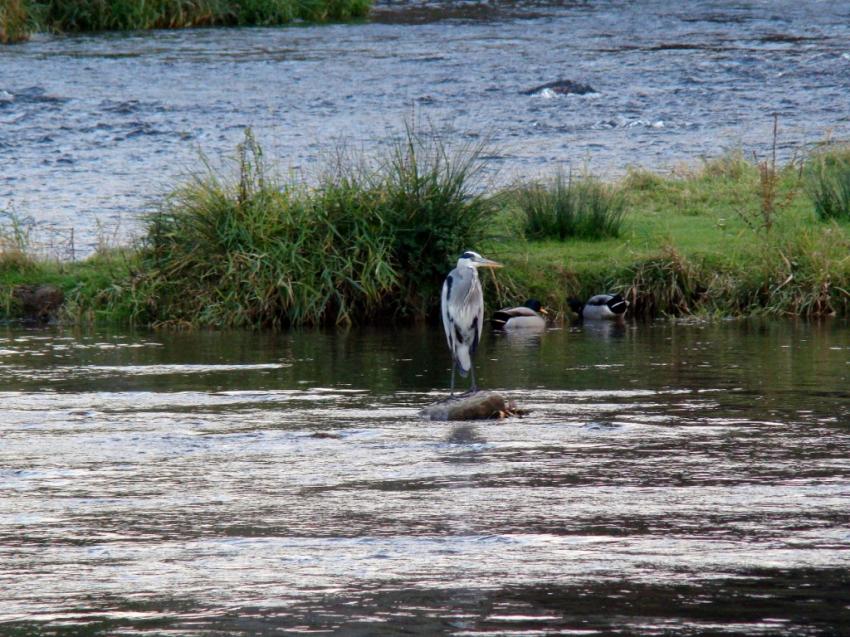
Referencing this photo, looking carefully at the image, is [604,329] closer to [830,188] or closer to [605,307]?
[605,307]

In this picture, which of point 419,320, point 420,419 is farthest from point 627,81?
point 420,419

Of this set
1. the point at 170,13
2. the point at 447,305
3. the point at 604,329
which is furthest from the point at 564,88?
the point at 447,305

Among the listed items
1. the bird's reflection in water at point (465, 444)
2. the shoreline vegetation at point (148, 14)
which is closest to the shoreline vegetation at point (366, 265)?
the bird's reflection in water at point (465, 444)

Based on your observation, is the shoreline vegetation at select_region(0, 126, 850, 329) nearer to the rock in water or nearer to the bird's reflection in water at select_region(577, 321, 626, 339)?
the bird's reflection in water at select_region(577, 321, 626, 339)

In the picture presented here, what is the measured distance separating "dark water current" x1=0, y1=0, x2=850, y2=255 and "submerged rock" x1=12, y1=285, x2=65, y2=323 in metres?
1.91

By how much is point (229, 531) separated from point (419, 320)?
34.1 ft

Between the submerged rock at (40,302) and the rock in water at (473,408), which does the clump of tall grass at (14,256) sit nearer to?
the submerged rock at (40,302)

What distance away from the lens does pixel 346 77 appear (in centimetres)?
3788

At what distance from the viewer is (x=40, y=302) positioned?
19.2m

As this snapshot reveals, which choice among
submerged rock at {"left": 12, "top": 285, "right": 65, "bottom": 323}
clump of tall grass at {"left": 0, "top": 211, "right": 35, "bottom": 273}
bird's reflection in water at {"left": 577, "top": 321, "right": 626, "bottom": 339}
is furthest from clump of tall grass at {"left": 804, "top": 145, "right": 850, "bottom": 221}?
clump of tall grass at {"left": 0, "top": 211, "right": 35, "bottom": 273}

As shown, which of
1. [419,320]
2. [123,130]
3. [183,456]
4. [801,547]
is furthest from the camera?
[123,130]

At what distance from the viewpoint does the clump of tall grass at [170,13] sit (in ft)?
141

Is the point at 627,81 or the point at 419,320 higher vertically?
the point at 627,81

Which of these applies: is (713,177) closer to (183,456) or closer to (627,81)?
(627,81)
